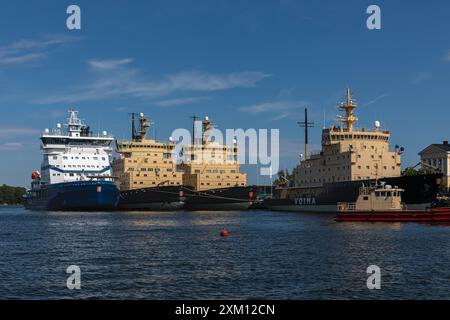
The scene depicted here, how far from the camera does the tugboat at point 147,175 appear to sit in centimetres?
11181

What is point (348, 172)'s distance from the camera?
3413 inches

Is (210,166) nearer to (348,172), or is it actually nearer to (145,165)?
(145,165)

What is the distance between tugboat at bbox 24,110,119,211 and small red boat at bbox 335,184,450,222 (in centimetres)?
5455

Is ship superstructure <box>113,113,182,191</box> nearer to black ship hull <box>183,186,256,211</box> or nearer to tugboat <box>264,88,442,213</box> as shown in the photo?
black ship hull <box>183,186,256,211</box>

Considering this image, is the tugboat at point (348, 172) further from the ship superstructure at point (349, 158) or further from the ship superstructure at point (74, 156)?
the ship superstructure at point (74, 156)

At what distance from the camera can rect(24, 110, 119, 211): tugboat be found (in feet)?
339

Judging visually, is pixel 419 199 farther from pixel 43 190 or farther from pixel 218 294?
pixel 43 190

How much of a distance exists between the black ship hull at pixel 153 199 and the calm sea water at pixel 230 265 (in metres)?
62.0

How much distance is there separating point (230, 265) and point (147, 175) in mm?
89386

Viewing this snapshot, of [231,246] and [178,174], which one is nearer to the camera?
[231,246]

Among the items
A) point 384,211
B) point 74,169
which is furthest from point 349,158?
point 74,169

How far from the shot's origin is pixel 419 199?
73.9 metres

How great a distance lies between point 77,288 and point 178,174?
96.3 meters
